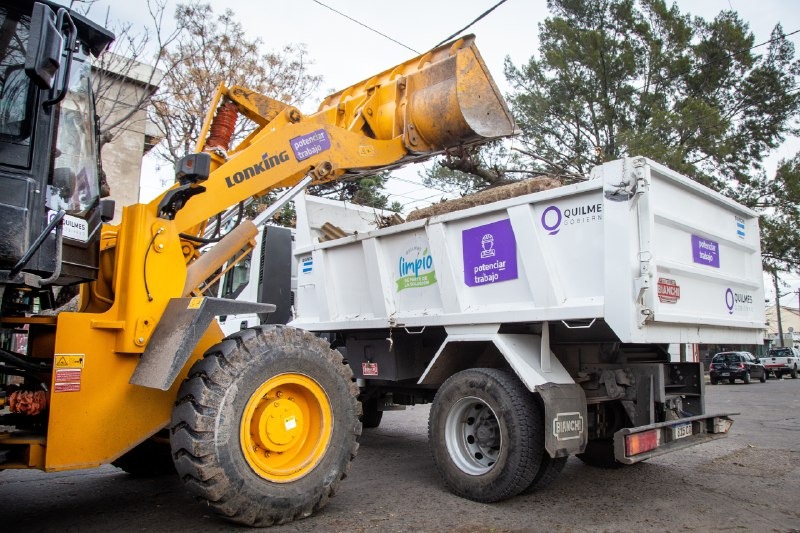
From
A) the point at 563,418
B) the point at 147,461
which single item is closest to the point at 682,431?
the point at 563,418

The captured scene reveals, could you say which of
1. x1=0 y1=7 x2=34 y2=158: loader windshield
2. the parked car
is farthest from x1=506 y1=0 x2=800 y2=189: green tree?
x1=0 y1=7 x2=34 y2=158: loader windshield

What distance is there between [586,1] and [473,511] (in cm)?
2116

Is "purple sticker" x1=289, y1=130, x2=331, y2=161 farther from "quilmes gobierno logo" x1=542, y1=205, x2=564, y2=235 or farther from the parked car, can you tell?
the parked car

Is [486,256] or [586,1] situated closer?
[486,256]

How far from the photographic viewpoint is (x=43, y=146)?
3381 mm

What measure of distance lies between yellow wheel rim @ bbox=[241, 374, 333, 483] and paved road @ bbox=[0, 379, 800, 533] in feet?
1.31

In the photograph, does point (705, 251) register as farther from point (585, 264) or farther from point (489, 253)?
point (489, 253)

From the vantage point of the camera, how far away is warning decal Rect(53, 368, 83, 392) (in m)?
3.48

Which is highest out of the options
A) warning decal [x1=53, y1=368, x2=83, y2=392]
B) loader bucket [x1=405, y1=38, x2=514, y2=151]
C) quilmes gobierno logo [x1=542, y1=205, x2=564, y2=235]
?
loader bucket [x1=405, y1=38, x2=514, y2=151]

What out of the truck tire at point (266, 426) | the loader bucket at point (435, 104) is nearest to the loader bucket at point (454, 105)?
the loader bucket at point (435, 104)

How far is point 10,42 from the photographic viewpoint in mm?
3312

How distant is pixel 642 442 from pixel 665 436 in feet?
1.29

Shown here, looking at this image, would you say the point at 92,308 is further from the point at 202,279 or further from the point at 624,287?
the point at 624,287

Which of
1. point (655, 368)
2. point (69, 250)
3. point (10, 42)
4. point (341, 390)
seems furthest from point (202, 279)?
point (655, 368)
